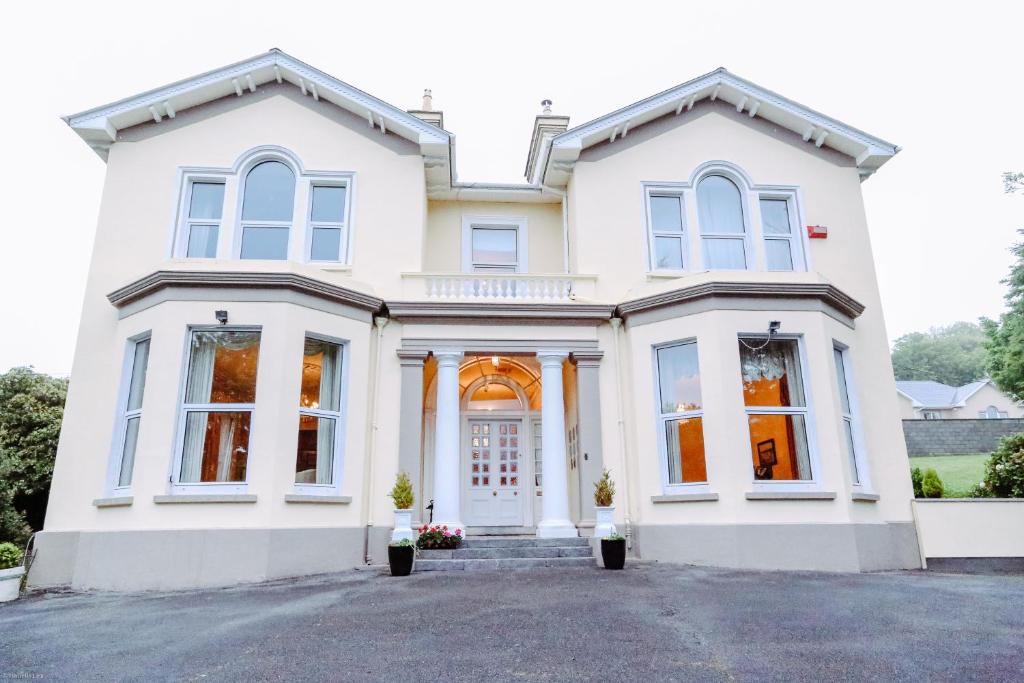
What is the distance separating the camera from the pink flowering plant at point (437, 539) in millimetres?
9195

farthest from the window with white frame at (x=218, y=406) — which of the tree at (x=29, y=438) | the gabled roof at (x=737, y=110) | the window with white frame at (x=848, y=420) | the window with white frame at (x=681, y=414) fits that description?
the tree at (x=29, y=438)

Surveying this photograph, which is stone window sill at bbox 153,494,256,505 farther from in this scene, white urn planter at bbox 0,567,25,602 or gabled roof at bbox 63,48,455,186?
gabled roof at bbox 63,48,455,186

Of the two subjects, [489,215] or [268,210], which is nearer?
[268,210]

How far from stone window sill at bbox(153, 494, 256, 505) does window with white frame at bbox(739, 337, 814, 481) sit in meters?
7.27

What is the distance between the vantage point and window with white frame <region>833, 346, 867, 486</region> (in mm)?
9898

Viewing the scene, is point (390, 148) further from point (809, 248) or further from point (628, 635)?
point (628, 635)

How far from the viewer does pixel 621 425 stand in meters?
10.3

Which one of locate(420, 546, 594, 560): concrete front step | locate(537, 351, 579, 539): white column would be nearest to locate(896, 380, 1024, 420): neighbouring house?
locate(537, 351, 579, 539): white column

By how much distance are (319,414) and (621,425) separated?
476 cm

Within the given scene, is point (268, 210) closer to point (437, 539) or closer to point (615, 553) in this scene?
point (437, 539)

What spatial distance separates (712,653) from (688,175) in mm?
9250

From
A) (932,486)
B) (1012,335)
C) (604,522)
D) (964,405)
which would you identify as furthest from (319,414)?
(964,405)

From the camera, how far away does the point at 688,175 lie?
1183 cm

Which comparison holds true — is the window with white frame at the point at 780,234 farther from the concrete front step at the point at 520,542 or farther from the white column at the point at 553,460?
the concrete front step at the point at 520,542
